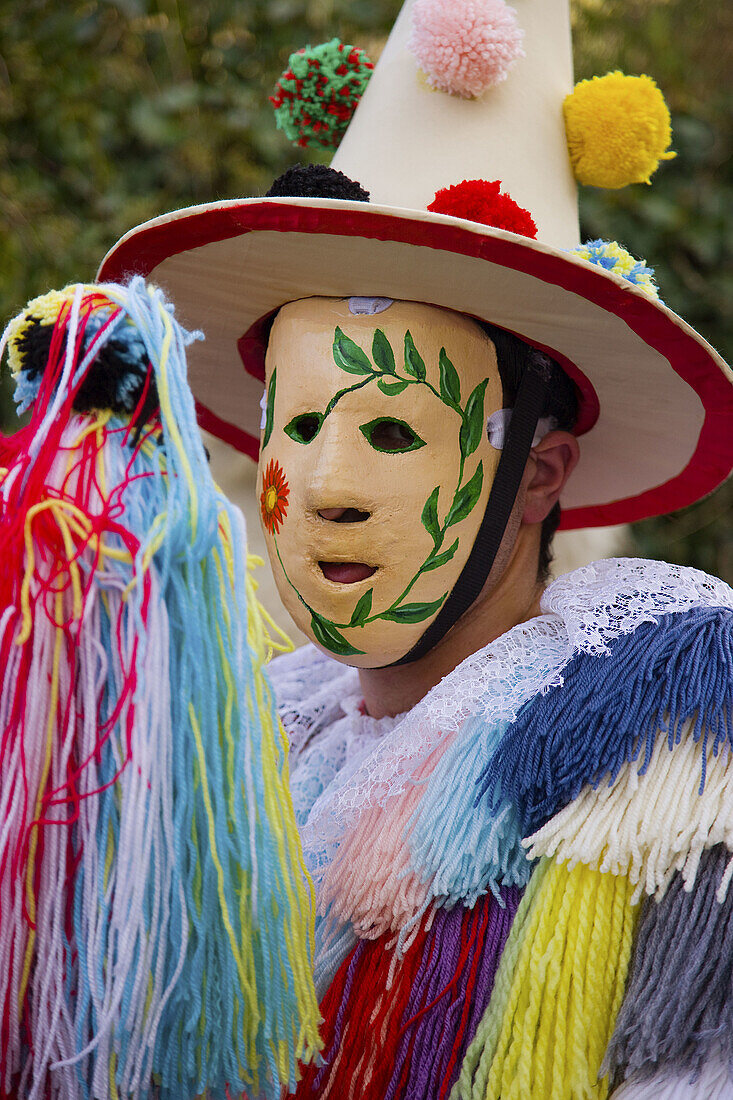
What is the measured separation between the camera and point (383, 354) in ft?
4.17

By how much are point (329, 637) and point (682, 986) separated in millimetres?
569

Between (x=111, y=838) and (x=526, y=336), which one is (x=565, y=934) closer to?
(x=111, y=838)

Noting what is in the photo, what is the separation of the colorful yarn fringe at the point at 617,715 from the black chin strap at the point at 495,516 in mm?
212

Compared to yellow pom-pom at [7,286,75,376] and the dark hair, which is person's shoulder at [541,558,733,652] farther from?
yellow pom-pom at [7,286,75,376]

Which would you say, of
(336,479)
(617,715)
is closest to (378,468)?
(336,479)

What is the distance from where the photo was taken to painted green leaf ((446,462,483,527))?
50.9 inches

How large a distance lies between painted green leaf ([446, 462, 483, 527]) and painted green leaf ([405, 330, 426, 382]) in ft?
0.46

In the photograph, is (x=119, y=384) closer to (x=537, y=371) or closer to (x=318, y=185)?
(x=318, y=185)

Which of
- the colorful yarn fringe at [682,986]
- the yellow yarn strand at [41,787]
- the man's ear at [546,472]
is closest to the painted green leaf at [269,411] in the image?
the man's ear at [546,472]

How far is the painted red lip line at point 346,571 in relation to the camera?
1.28 meters

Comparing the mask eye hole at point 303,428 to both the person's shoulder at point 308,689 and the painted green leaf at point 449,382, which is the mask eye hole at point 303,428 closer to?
the painted green leaf at point 449,382

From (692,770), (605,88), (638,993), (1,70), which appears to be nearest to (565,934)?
(638,993)

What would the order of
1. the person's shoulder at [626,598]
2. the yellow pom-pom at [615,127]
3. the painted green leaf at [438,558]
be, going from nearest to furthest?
the person's shoulder at [626,598]
the painted green leaf at [438,558]
the yellow pom-pom at [615,127]

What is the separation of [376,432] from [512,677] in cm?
34
